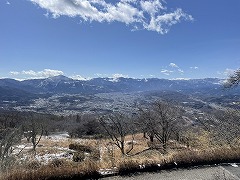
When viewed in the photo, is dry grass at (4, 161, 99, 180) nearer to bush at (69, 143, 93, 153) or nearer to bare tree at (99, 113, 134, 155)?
bare tree at (99, 113, 134, 155)

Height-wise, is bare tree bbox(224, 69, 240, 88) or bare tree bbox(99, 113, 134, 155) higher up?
bare tree bbox(224, 69, 240, 88)

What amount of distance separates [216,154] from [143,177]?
3963mm

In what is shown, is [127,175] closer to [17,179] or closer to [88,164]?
[88,164]

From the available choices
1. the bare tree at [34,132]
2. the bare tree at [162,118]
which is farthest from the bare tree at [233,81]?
the bare tree at [34,132]

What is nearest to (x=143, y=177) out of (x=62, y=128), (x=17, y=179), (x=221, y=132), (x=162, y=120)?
(x=17, y=179)

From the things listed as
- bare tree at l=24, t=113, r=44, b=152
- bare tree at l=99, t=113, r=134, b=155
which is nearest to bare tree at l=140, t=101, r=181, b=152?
bare tree at l=99, t=113, r=134, b=155

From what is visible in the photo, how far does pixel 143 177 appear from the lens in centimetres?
1005

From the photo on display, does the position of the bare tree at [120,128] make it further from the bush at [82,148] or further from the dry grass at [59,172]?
the dry grass at [59,172]

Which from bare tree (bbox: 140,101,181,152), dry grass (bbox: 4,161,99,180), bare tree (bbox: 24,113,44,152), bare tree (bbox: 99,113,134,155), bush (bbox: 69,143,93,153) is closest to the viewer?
dry grass (bbox: 4,161,99,180)

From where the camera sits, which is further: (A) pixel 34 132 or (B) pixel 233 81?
(A) pixel 34 132

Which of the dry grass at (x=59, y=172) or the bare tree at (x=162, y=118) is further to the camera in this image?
the bare tree at (x=162, y=118)

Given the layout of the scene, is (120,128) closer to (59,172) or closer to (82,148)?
(82,148)

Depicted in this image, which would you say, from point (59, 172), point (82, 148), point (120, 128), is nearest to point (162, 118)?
point (120, 128)

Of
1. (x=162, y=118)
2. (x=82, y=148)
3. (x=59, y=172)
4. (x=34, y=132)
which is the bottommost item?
(x=82, y=148)
